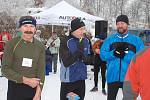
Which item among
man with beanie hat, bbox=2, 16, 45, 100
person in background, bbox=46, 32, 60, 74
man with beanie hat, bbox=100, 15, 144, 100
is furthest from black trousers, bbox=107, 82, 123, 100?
person in background, bbox=46, 32, 60, 74

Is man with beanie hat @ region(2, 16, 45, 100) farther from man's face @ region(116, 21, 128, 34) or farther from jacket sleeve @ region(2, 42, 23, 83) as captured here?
man's face @ region(116, 21, 128, 34)

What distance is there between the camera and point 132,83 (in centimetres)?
283

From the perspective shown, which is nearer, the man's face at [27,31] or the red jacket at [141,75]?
the red jacket at [141,75]

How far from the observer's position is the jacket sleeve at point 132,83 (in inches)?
110

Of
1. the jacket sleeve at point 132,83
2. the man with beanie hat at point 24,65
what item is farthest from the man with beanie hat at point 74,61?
the jacket sleeve at point 132,83

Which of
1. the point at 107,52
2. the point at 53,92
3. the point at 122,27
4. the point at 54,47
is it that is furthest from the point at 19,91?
the point at 54,47

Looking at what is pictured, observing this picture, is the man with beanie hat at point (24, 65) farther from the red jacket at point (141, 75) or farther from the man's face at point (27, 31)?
the red jacket at point (141, 75)

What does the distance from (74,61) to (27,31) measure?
3.77 feet

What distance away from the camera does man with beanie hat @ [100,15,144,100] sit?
5.57 meters

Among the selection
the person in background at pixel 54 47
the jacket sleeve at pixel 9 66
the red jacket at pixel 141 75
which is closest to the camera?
the red jacket at pixel 141 75

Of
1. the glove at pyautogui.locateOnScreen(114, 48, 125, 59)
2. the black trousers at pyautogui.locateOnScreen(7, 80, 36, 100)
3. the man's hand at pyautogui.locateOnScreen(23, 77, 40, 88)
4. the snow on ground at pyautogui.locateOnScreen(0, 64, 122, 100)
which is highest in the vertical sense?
the glove at pyautogui.locateOnScreen(114, 48, 125, 59)

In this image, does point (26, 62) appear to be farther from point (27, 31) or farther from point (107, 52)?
point (107, 52)

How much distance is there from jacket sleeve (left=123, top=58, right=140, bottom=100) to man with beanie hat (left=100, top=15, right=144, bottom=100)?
2709 mm

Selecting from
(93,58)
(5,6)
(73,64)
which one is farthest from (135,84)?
(5,6)
